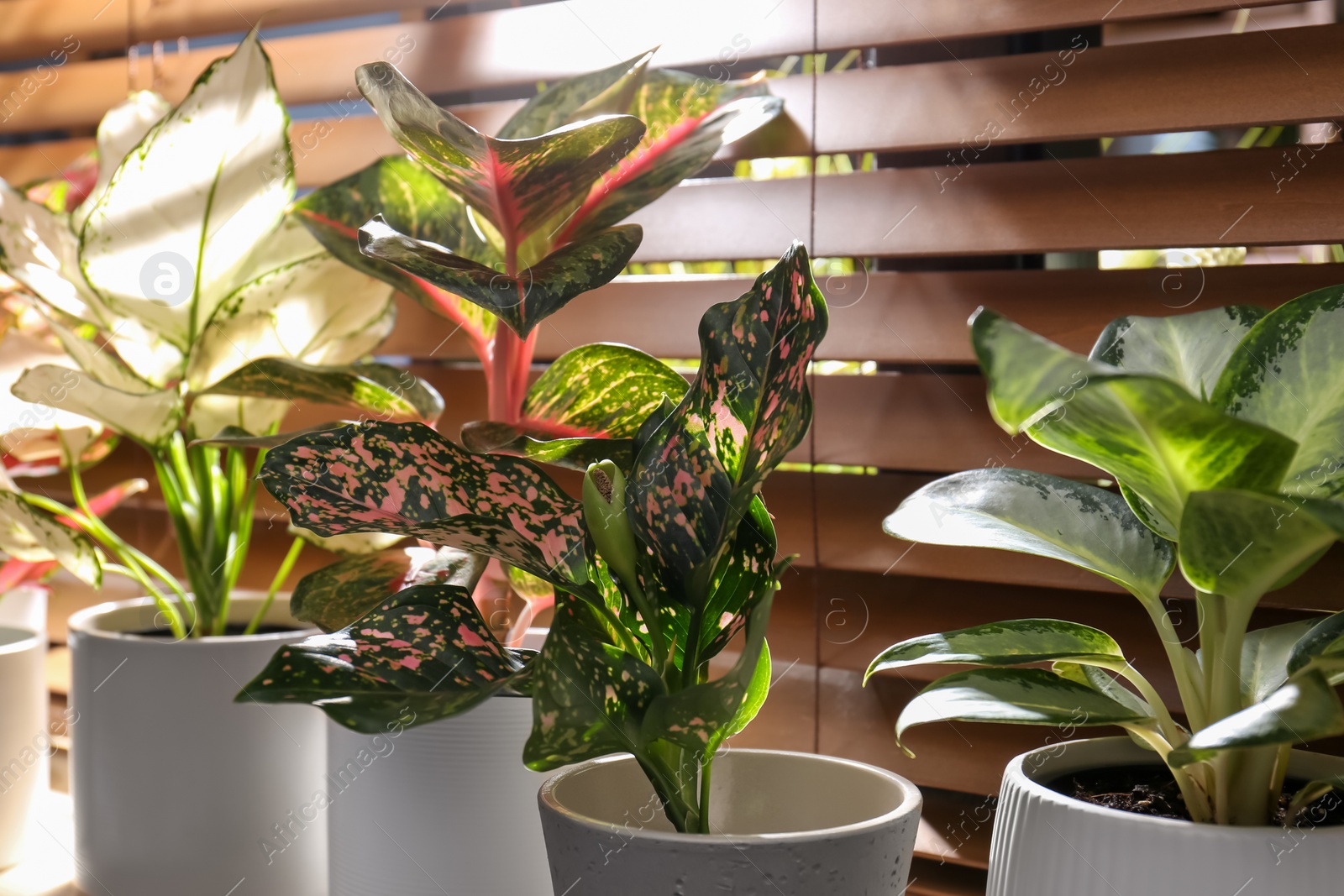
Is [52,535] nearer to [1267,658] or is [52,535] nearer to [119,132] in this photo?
[119,132]

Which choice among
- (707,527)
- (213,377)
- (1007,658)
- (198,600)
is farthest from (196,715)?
(1007,658)

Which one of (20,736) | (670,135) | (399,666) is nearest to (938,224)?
(670,135)

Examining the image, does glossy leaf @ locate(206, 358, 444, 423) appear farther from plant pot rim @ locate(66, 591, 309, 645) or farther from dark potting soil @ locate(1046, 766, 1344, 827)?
dark potting soil @ locate(1046, 766, 1344, 827)

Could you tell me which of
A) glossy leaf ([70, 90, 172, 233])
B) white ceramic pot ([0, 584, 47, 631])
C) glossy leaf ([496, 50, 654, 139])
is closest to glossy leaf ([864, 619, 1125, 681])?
glossy leaf ([496, 50, 654, 139])

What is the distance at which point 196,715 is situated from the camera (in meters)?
0.88

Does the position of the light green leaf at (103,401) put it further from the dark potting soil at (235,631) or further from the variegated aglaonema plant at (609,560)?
the variegated aglaonema plant at (609,560)

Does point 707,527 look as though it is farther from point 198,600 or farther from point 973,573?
point 198,600

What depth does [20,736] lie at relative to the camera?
1016 mm

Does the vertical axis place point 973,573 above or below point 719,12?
below

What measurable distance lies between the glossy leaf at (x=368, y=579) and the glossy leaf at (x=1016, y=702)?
1.04 feet

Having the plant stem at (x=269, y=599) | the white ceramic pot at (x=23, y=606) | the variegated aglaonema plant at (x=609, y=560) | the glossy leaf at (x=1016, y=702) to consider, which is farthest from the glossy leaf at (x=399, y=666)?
the white ceramic pot at (x=23, y=606)

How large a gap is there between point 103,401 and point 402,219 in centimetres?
26

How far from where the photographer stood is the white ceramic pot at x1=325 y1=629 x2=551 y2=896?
0.76 meters

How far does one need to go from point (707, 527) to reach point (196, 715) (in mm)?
531
